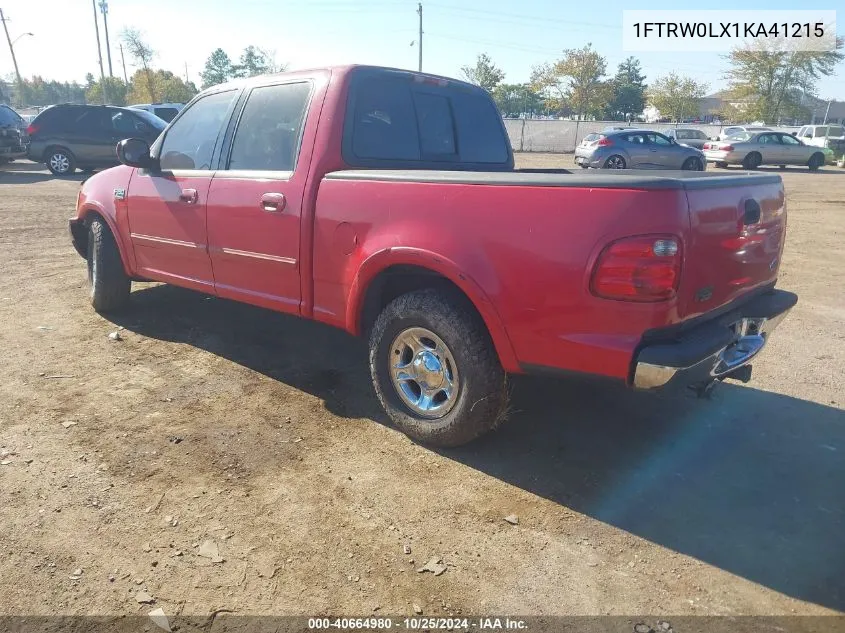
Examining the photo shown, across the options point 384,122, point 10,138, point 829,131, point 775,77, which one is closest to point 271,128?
point 384,122

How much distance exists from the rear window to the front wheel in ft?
84.5

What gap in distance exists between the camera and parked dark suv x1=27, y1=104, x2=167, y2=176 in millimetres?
14977

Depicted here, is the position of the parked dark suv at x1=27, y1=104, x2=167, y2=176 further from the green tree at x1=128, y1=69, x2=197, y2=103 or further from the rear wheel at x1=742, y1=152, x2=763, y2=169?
the green tree at x1=128, y1=69, x2=197, y2=103

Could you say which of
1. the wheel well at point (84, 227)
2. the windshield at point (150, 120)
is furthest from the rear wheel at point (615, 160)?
the wheel well at point (84, 227)

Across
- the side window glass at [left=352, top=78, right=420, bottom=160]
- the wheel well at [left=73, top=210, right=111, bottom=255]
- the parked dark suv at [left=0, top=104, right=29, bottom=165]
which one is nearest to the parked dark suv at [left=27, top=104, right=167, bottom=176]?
the parked dark suv at [left=0, top=104, right=29, bottom=165]

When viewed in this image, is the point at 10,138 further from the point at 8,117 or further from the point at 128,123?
the point at 128,123

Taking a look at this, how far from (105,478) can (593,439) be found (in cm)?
249

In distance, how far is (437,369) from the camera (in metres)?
3.14

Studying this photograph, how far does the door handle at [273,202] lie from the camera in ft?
11.7

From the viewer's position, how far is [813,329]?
5.21 meters

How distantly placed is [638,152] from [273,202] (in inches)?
728

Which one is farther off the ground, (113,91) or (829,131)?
(113,91)

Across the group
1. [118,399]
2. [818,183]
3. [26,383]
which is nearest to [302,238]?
[118,399]

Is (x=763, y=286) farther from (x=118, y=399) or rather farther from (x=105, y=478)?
(x=118, y=399)
